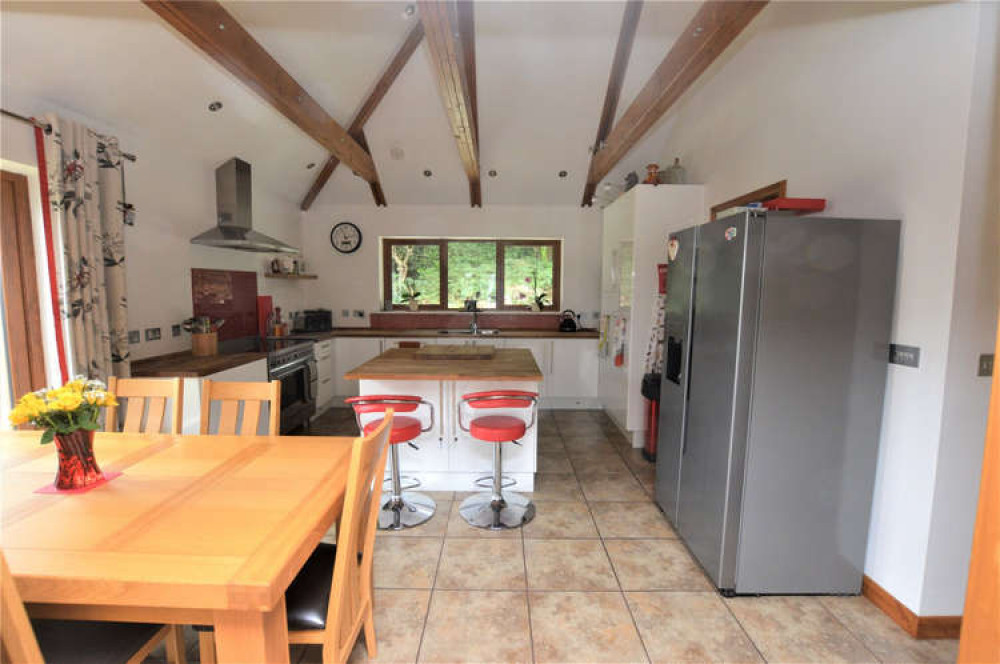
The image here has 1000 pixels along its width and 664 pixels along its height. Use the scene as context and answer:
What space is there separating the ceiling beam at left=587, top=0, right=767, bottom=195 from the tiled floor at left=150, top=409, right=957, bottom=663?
278 cm

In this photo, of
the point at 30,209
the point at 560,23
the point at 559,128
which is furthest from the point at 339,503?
the point at 559,128

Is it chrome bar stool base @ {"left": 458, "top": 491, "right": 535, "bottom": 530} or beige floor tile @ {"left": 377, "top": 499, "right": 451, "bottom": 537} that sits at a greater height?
chrome bar stool base @ {"left": 458, "top": 491, "right": 535, "bottom": 530}

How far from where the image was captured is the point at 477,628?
1828mm

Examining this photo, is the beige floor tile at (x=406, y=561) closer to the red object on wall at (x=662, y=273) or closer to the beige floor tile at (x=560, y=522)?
the beige floor tile at (x=560, y=522)

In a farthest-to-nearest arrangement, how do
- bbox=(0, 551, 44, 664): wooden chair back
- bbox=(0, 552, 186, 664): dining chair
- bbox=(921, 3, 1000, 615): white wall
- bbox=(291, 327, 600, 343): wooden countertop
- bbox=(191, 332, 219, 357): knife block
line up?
bbox=(291, 327, 600, 343): wooden countertop
bbox=(191, 332, 219, 357): knife block
bbox=(921, 3, 1000, 615): white wall
bbox=(0, 552, 186, 664): dining chair
bbox=(0, 551, 44, 664): wooden chair back

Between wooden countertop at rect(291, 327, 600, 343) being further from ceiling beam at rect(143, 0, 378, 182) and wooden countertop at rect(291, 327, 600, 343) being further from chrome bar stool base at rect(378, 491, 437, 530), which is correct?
chrome bar stool base at rect(378, 491, 437, 530)

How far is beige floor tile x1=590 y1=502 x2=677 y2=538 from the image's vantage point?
256cm

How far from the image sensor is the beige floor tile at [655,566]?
2119mm

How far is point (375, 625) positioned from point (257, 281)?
378cm

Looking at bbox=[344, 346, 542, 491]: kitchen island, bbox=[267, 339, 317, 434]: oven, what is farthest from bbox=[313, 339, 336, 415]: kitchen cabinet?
bbox=[344, 346, 542, 491]: kitchen island

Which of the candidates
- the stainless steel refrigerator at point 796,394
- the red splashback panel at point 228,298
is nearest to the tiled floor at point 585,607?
the stainless steel refrigerator at point 796,394

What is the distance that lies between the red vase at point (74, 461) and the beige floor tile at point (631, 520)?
2404mm

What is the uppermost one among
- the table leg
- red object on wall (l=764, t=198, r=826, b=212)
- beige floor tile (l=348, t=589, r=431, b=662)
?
red object on wall (l=764, t=198, r=826, b=212)

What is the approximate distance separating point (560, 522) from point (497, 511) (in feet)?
1.33
